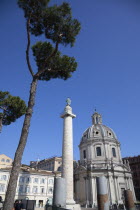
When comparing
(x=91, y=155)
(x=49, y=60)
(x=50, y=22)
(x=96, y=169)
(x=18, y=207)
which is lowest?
(x=18, y=207)

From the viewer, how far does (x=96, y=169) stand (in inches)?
1449

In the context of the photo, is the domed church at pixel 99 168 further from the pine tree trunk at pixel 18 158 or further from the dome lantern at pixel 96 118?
the pine tree trunk at pixel 18 158

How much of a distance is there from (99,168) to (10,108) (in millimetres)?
27165

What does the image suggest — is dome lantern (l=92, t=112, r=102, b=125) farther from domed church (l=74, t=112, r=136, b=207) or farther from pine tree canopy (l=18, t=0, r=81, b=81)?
pine tree canopy (l=18, t=0, r=81, b=81)

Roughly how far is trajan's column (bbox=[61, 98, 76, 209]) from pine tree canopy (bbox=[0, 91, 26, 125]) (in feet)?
34.3

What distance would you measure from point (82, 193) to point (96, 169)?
6.13m

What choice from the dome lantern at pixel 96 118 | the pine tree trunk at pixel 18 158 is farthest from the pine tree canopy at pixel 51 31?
the dome lantern at pixel 96 118

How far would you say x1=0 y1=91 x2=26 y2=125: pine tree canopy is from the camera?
52.9 ft

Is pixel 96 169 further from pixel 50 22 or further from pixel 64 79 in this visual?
pixel 50 22

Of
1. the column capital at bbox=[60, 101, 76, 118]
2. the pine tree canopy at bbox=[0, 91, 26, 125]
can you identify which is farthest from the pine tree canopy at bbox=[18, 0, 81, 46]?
the column capital at bbox=[60, 101, 76, 118]

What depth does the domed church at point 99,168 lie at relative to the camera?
35.1 meters

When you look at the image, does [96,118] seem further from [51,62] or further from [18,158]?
[18,158]

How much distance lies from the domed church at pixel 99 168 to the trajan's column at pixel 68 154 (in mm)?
13856

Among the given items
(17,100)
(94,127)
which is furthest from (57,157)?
(17,100)
